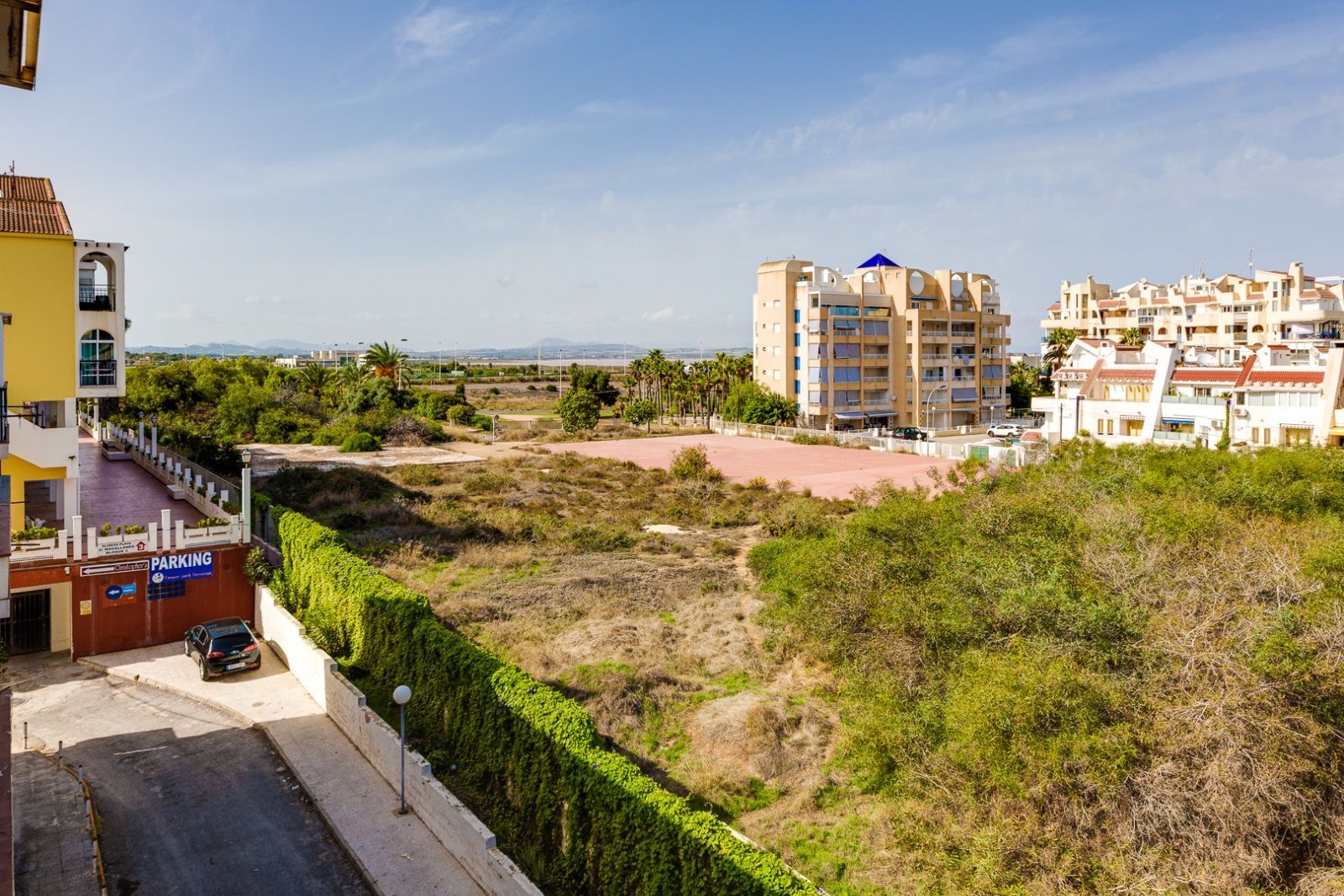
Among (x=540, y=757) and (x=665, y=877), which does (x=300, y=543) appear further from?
(x=665, y=877)

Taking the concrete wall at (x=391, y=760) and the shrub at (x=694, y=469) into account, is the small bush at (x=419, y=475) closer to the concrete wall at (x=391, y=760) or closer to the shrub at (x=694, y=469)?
the shrub at (x=694, y=469)

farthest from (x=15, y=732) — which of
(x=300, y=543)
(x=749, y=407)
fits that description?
(x=749, y=407)

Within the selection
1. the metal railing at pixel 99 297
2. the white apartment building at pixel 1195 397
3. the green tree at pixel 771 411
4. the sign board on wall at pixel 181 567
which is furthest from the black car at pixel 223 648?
the green tree at pixel 771 411

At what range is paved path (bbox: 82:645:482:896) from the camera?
37.7ft

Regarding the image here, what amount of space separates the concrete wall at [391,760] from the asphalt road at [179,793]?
1197 mm

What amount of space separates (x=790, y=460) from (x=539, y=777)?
4566 cm

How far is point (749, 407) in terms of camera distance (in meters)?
75.3

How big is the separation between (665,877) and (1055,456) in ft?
84.3

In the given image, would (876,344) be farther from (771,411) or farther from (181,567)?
(181,567)

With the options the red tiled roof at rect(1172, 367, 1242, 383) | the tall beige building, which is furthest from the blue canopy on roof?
the red tiled roof at rect(1172, 367, 1242, 383)

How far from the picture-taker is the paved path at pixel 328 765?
11500mm

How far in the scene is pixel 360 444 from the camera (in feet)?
190

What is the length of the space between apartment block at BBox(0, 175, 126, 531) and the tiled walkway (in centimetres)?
126

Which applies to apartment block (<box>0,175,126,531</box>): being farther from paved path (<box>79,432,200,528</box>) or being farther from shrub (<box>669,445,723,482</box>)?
shrub (<box>669,445,723,482</box>)
